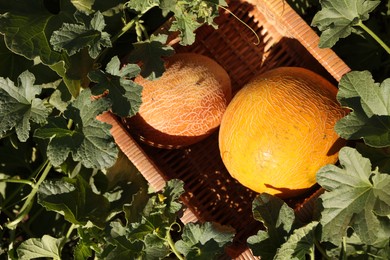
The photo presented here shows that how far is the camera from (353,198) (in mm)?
1948

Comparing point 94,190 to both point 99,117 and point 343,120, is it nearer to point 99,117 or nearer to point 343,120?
point 99,117

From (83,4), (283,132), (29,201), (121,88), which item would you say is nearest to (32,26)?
(83,4)

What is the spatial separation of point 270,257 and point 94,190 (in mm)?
871

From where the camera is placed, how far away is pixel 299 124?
2.10 m

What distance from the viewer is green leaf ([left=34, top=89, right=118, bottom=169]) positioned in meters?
2.11

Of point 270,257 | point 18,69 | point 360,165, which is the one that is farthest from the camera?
point 18,69

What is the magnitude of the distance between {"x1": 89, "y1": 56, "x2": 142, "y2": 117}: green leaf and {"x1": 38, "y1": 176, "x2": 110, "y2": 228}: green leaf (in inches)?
14.7

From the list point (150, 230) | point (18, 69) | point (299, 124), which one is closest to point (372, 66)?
point (299, 124)

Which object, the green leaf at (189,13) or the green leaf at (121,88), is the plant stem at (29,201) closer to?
the green leaf at (121,88)

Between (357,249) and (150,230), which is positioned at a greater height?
(150,230)

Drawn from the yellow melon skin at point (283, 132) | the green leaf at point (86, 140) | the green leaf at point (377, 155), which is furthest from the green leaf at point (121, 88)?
the green leaf at point (377, 155)

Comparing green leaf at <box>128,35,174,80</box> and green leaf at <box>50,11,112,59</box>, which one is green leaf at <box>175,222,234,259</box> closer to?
green leaf at <box>128,35,174,80</box>

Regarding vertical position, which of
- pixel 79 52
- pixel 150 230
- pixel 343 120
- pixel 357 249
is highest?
pixel 79 52

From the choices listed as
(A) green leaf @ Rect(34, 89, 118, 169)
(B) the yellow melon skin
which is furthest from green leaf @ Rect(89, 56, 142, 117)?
(B) the yellow melon skin
